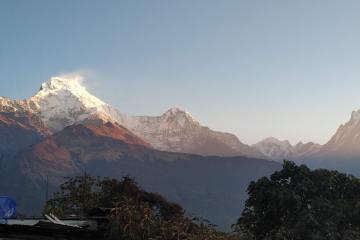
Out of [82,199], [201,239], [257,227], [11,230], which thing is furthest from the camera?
[257,227]

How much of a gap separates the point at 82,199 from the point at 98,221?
25325 mm

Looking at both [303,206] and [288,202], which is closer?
[288,202]

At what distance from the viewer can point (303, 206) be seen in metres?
44.6

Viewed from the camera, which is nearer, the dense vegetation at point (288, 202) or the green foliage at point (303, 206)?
the dense vegetation at point (288, 202)

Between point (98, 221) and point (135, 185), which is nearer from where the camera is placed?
point (98, 221)

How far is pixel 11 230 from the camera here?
38.1 feet

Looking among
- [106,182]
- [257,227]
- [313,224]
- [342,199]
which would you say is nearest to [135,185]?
[106,182]

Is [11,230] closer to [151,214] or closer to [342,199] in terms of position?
[151,214]

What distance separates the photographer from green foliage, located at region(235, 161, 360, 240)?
41.8 metres

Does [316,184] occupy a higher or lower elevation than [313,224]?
higher

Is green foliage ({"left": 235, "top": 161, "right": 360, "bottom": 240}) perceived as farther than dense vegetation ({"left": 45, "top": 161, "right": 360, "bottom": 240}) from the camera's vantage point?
Yes

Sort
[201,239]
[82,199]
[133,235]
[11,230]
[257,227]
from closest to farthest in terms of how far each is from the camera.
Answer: [11,230], [133,235], [201,239], [82,199], [257,227]

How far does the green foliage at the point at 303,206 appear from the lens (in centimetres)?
4184

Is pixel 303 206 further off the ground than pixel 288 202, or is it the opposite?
pixel 288 202
